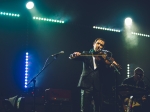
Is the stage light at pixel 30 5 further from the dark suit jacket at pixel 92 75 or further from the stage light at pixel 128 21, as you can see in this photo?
the stage light at pixel 128 21

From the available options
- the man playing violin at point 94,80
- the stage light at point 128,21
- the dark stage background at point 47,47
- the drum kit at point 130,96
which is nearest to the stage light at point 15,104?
the dark stage background at point 47,47

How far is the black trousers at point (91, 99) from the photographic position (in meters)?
6.32

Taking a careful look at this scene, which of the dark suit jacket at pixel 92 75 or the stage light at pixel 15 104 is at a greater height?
the dark suit jacket at pixel 92 75

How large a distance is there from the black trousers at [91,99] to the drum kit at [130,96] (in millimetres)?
445

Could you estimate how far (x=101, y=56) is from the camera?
20.7 ft

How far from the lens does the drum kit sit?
644 centimetres

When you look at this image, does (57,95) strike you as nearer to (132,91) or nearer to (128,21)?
(132,91)

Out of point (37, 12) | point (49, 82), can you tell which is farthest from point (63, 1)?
point (49, 82)

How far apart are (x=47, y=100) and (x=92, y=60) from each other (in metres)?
2.00

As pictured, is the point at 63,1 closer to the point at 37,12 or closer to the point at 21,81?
the point at 37,12

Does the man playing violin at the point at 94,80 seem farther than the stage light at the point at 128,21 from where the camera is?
No

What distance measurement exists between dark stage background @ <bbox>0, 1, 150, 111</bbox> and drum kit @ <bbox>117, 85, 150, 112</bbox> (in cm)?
240

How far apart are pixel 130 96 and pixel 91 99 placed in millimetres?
914

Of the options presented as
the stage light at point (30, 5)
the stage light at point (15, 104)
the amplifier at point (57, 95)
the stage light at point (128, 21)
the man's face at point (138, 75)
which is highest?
the stage light at point (30, 5)
